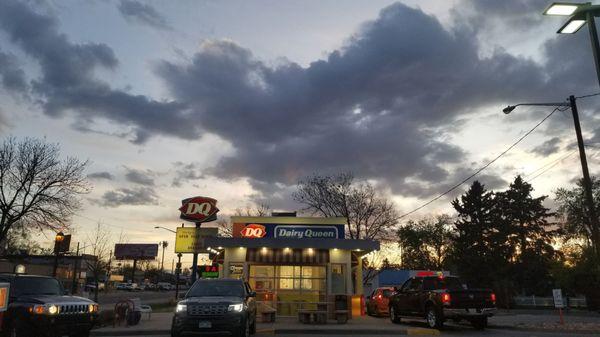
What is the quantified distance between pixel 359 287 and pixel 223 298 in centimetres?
1701

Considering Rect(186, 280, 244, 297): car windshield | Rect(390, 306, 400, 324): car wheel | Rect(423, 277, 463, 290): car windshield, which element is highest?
Rect(423, 277, 463, 290): car windshield

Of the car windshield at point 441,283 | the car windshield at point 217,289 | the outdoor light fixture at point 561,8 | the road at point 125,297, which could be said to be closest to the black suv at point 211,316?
the car windshield at point 217,289

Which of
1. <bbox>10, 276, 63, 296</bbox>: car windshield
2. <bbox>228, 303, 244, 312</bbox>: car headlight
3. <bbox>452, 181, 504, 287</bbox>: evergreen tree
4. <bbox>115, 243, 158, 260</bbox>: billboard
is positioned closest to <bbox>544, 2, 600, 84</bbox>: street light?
<bbox>228, 303, 244, 312</bbox>: car headlight

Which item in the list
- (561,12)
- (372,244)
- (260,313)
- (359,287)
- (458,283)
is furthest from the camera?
(359,287)

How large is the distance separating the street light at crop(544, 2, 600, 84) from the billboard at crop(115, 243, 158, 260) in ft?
401

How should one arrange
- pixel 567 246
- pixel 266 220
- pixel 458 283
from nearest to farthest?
1. pixel 458 283
2. pixel 266 220
3. pixel 567 246

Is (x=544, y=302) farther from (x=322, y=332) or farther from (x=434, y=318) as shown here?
(x=322, y=332)

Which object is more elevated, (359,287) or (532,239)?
(532,239)

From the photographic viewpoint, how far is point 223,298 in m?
12.4

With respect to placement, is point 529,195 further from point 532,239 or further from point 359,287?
point 359,287

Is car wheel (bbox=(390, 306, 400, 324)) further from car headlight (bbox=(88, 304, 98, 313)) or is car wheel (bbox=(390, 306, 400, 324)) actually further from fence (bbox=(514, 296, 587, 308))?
fence (bbox=(514, 296, 587, 308))

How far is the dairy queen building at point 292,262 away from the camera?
73.4ft

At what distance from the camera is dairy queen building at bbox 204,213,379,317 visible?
881 inches

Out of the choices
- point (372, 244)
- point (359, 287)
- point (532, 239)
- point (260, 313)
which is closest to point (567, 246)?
point (532, 239)
